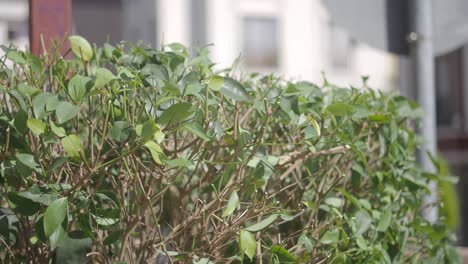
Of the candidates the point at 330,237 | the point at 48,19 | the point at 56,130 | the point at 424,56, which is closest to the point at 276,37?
the point at 424,56

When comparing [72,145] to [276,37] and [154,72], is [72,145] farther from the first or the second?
[276,37]

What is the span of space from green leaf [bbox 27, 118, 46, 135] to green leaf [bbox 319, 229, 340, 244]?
0.76m

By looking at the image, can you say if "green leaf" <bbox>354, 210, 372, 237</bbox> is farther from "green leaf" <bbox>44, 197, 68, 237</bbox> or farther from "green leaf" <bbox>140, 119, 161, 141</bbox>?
"green leaf" <bbox>44, 197, 68, 237</bbox>

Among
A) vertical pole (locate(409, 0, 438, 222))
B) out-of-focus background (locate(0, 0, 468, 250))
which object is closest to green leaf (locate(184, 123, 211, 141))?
vertical pole (locate(409, 0, 438, 222))

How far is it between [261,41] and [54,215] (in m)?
22.7

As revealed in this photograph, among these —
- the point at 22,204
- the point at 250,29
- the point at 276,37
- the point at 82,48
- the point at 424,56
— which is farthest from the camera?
the point at 276,37

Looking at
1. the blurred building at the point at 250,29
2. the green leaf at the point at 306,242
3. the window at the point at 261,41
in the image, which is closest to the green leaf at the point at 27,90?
the green leaf at the point at 306,242

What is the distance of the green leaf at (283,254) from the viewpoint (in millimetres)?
2125

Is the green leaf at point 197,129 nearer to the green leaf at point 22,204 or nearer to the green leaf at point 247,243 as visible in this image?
the green leaf at point 247,243

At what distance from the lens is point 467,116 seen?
81.0 ft

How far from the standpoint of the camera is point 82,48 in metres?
2.35

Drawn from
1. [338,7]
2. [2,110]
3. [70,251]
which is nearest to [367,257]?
[70,251]

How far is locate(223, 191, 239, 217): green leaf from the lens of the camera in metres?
1.99

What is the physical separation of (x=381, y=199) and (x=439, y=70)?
2382cm
